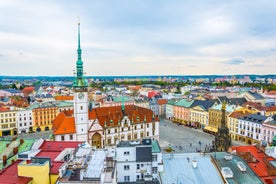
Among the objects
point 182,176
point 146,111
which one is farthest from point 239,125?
point 182,176

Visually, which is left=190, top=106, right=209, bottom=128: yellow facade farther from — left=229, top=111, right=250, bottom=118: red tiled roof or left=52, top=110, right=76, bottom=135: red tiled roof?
left=52, top=110, right=76, bottom=135: red tiled roof

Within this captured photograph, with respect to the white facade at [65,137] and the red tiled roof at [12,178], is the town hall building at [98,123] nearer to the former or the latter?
the white facade at [65,137]

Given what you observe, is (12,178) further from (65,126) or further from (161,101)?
(161,101)

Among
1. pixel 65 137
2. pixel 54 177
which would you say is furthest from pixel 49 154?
pixel 65 137

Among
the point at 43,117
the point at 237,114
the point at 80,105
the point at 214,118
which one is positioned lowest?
the point at 43,117

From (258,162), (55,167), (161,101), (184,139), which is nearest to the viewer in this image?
(55,167)

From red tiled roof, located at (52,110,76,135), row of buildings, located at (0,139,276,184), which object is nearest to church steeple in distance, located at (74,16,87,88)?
red tiled roof, located at (52,110,76,135)
